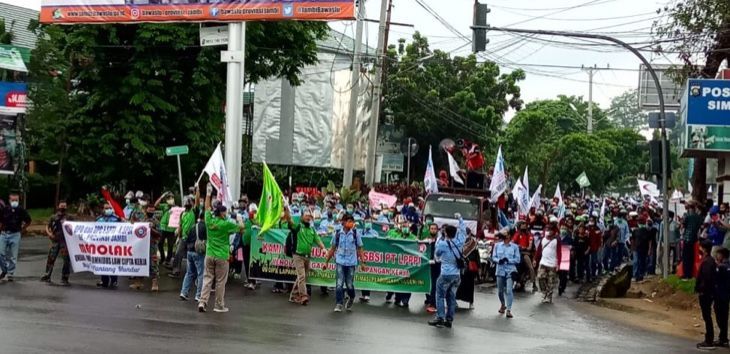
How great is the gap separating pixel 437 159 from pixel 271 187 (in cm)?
4328

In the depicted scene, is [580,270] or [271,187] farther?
[580,270]

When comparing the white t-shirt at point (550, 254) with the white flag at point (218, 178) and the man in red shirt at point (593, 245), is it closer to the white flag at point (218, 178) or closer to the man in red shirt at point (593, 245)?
the man in red shirt at point (593, 245)

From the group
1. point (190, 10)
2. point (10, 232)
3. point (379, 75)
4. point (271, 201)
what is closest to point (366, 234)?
point (271, 201)

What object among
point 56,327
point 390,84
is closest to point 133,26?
point 56,327

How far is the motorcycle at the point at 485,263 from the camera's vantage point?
2420 cm

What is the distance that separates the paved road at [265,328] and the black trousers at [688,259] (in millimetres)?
5061

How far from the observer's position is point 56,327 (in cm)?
1305

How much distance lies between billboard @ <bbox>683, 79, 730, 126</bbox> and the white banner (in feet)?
39.1

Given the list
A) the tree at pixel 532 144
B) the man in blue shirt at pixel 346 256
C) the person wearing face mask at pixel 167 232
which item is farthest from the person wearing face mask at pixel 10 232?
the tree at pixel 532 144

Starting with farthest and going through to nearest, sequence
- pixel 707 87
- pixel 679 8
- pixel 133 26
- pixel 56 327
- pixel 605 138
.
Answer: pixel 605 138, pixel 133 26, pixel 679 8, pixel 707 87, pixel 56 327

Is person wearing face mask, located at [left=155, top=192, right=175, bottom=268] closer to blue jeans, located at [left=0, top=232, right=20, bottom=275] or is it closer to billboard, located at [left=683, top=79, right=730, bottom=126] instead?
blue jeans, located at [left=0, top=232, right=20, bottom=275]

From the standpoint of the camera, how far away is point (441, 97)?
59094mm

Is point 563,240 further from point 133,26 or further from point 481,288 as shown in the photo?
point 133,26

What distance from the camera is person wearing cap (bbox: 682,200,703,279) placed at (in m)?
23.3
